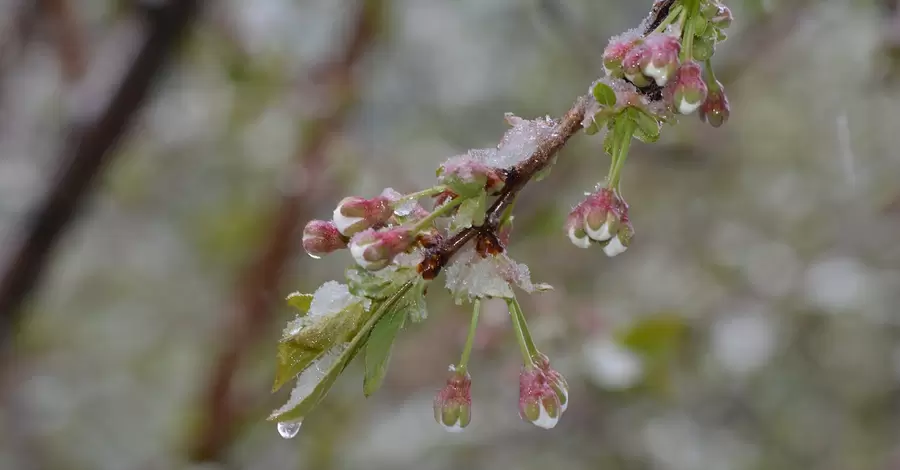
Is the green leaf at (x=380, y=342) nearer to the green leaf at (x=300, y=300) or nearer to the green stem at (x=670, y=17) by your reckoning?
the green leaf at (x=300, y=300)

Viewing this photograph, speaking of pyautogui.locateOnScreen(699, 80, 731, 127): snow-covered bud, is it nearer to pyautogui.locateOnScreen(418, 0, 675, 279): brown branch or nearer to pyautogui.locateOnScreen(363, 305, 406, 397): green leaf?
pyautogui.locateOnScreen(418, 0, 675, 279): brown branch

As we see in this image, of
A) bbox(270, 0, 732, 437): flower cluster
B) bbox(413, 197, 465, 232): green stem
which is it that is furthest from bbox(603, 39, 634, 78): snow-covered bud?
bbox(413, 197, 465, 232): green stem

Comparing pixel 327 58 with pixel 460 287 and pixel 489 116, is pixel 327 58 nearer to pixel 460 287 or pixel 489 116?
pixel 489 116

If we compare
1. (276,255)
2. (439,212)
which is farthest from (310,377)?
(276,255)

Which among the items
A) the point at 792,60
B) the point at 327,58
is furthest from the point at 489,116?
the point at 792,60

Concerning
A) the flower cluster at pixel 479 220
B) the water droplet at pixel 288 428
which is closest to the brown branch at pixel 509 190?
the flower cluster at pixel 479 220
